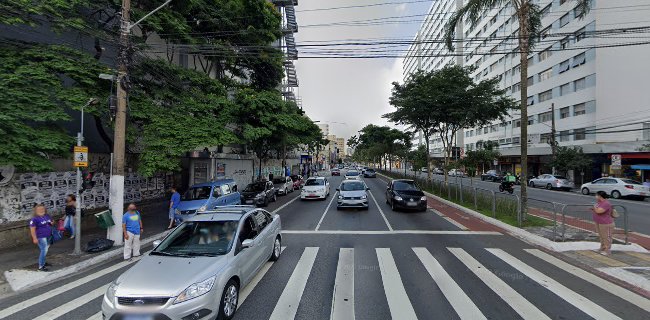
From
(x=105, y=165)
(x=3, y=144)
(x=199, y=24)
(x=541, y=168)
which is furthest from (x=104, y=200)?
(x=541, y=168)

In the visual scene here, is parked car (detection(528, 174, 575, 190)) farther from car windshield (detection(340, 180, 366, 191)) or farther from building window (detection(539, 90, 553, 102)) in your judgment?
car windshield (detection(340, 180, 366, 191))

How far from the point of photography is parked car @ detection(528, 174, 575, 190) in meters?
31.5

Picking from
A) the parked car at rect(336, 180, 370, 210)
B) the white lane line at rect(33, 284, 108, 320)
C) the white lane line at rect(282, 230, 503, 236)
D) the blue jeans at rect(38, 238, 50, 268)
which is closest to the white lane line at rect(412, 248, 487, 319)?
the white lane line at rect(282, 230, 503, 236)

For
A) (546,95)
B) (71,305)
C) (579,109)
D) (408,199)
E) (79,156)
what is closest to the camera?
(71,305)

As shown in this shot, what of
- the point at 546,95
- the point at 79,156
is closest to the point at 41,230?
the point at 79,156

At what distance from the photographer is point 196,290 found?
15.4ft

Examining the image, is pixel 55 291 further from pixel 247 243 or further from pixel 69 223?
pixel 69 223

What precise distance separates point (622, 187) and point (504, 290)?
83.2 feet

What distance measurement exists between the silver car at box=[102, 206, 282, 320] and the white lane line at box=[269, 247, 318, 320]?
72 centimetres

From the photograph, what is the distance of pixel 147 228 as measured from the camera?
42.6 feet

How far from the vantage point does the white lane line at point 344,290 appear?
5.32 meters

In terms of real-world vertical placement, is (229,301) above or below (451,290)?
above

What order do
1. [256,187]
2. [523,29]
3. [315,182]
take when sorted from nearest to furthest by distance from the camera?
[523,29], [256,187], [315,182]

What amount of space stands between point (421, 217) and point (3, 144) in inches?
567
